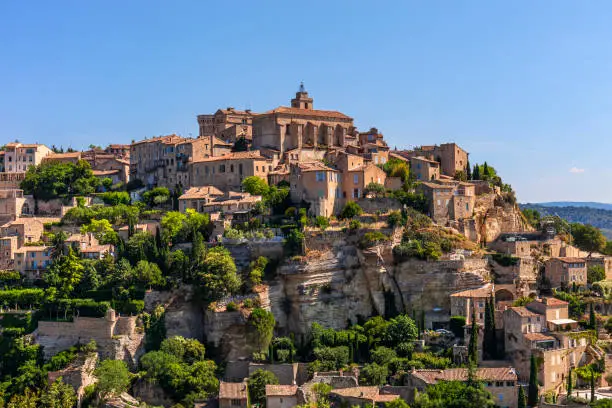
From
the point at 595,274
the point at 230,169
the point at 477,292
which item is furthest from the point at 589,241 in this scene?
the point at 230,169

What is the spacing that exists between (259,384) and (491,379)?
46.7ft

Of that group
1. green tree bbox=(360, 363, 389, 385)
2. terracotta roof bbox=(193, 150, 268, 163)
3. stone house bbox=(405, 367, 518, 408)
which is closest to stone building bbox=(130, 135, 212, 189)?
terracotta roof bbox=(193, 150, 268, 163)

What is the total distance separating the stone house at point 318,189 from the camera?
64938mm

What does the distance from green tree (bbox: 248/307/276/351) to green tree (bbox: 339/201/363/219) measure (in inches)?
443

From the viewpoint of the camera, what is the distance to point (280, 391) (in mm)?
50438

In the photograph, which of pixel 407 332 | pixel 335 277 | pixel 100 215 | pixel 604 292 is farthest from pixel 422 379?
pixel 100 215

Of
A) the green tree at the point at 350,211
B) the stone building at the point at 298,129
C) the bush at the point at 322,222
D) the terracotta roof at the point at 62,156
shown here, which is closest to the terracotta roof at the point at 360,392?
the bush at the point at 322,222

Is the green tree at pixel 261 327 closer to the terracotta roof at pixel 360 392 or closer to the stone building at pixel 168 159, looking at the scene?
the terracotta roof at pixel 360 392

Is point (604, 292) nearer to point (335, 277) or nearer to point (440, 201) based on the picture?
point (440, 201)

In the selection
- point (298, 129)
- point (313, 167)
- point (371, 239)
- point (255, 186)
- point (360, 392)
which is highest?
point (298, 129)

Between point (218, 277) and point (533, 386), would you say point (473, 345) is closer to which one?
point (533, 386)

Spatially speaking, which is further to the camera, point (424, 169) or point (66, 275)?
point (424, 169)

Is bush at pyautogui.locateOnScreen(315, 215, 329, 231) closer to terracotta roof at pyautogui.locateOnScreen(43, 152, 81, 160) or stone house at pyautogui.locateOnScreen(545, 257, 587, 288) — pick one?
stone house at pyautogui.locateOnScreen(545, 257, 587, 288)

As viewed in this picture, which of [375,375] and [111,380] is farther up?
[375,375]
